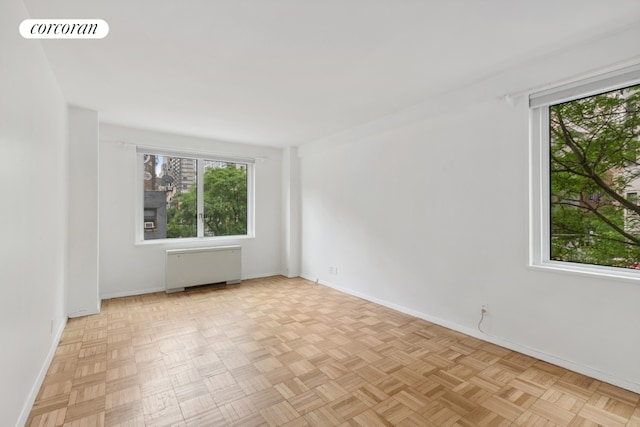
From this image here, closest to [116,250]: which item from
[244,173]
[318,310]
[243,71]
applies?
[244,173]

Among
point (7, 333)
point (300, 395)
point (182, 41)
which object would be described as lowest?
point (300, 395)

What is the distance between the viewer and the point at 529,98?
2.63 metres

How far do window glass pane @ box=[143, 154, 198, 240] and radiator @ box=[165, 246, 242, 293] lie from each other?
0.47m

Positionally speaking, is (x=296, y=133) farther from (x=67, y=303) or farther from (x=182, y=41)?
(x=67, y=303)

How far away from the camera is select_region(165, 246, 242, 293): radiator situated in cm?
461

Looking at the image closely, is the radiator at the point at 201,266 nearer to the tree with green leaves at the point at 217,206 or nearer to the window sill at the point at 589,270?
the tree with green leaves at the point at 217,206

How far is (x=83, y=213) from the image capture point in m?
3.66

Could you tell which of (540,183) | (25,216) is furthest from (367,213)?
(25,216)

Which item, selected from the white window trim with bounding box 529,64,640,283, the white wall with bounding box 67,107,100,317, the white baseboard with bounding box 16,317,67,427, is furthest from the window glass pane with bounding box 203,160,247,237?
the white window trim with bounding box 529,64,640,283

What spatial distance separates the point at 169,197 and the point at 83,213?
1.34 metres

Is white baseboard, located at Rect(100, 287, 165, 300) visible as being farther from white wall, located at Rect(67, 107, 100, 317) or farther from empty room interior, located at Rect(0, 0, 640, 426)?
white wall, located at Rect(67, 107, 100, 317)

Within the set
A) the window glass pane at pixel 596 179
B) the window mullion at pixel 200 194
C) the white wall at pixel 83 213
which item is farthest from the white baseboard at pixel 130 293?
the window glass pane at pixel 596 179

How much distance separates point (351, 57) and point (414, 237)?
6.89 feet

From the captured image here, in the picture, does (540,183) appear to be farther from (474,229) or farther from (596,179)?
(474,229)
